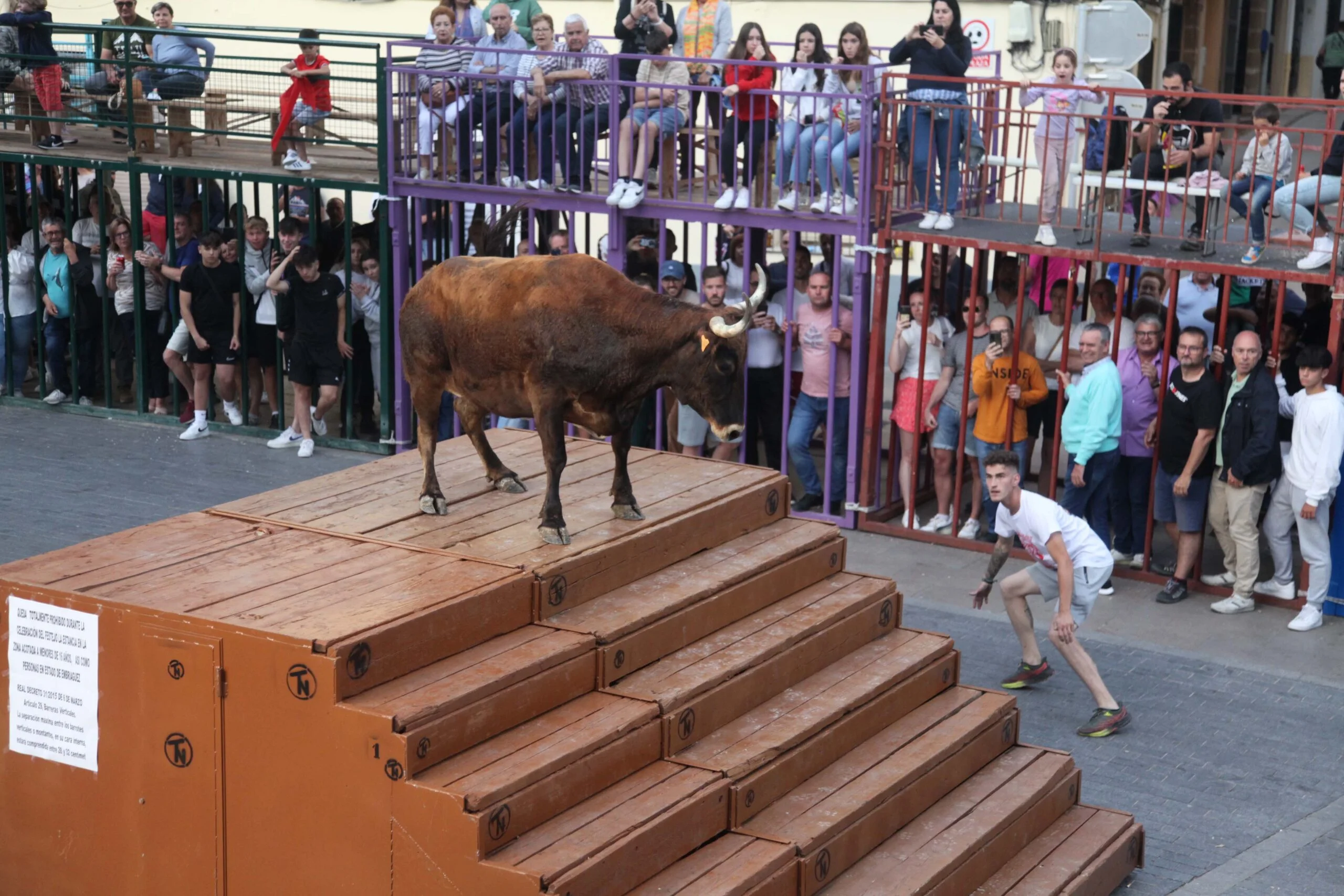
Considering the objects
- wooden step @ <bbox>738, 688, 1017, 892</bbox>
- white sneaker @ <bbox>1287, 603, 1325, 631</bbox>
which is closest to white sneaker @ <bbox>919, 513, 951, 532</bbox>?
white sneaker @ <bbox>1287, 603, 1325, 631</bbox>

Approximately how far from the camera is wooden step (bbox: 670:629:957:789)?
286 inches

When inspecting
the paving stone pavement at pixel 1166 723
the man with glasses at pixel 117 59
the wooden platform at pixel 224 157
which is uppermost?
the man with glasses at pixel 117 59

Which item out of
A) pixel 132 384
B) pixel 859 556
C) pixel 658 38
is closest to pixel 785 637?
pixel 859 556

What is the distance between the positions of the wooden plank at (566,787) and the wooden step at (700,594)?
0.41m

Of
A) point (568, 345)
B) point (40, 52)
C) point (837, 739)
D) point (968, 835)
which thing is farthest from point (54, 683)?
point (40, 52)

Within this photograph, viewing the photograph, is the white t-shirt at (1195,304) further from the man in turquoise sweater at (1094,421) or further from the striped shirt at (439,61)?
the striped shirt at (439,61)

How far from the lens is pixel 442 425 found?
594 inches

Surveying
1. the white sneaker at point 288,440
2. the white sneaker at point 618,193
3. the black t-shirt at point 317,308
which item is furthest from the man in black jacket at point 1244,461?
the white sneaker at point 288,440

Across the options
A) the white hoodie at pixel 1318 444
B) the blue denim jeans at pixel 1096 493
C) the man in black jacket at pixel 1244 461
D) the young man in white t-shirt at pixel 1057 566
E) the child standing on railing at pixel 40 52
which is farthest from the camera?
the child standing on railing at pixel 40 52

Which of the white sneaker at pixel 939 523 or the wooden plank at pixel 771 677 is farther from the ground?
the wooden plank at pixel 771 677

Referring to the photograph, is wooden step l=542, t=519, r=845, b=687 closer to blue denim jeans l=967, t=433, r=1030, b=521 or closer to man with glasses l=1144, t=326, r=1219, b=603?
man with glasses l=1144, t=326, r=1219, b=603

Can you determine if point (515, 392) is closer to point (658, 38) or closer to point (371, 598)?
point (371, 598)

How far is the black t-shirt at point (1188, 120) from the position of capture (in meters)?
11.9

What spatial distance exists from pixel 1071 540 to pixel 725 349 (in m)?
3.35
